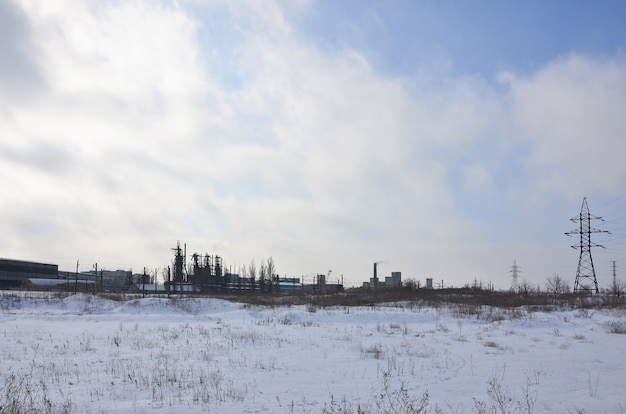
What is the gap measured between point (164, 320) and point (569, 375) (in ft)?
69.9

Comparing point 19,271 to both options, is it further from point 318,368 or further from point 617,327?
point 617,327

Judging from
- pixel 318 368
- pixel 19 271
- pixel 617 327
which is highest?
pixel 318 368

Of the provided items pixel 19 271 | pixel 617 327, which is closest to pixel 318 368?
pixel 617 327

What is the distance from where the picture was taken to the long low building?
86.9 metres

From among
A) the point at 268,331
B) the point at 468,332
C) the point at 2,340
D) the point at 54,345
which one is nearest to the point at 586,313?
the point at 468,332

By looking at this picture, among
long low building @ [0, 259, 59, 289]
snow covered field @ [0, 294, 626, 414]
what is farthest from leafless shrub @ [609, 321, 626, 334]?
long low building @ [0, 259, 59, 289]

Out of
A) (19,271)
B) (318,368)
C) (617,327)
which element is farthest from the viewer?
(19,271)

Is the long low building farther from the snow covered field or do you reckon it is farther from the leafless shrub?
the leafless shrub

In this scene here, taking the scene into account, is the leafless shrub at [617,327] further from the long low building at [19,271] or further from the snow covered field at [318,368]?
the long low building at [19,271]

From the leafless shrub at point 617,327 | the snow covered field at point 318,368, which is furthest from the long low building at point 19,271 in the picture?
the leafless shrub at point 617,327

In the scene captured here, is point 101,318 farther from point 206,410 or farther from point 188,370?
point 206,410

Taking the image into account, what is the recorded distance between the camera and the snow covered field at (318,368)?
750 centimetres

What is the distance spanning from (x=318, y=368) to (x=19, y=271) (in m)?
100

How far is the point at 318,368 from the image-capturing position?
1089 cm
